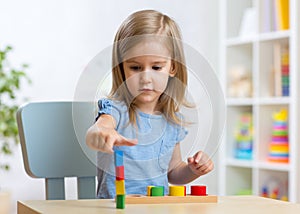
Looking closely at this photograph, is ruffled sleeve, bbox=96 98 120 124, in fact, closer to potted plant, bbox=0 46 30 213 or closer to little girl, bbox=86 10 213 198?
little girl, bbox=86 10 213 198

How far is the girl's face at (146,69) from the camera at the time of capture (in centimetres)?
92

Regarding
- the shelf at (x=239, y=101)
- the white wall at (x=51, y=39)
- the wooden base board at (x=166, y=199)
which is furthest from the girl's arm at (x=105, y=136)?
the shelf at (x=239, y=101)

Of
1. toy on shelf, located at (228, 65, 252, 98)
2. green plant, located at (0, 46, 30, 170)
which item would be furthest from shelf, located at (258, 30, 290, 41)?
green plant, located at (0, 46, 30, 170)

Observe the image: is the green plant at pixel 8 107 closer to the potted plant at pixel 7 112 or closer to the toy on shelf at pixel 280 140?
the potted plant at pixel 7 112

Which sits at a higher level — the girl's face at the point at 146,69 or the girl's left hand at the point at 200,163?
the girl's face at the point at 146,69

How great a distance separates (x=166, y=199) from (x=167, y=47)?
0.76ft

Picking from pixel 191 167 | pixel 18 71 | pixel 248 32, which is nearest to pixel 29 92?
pixel 18 71

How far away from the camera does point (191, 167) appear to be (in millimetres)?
1051

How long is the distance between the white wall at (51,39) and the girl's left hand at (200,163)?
206 centimetres

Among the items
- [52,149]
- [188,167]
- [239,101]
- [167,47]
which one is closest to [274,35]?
[239,101]

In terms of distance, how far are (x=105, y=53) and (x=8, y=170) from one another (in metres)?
2.08

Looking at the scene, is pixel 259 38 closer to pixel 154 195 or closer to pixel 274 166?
pixel 274 166

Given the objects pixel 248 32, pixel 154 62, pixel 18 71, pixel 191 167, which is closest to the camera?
pixel 154 62

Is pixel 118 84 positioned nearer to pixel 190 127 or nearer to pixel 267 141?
pixel 190 127
